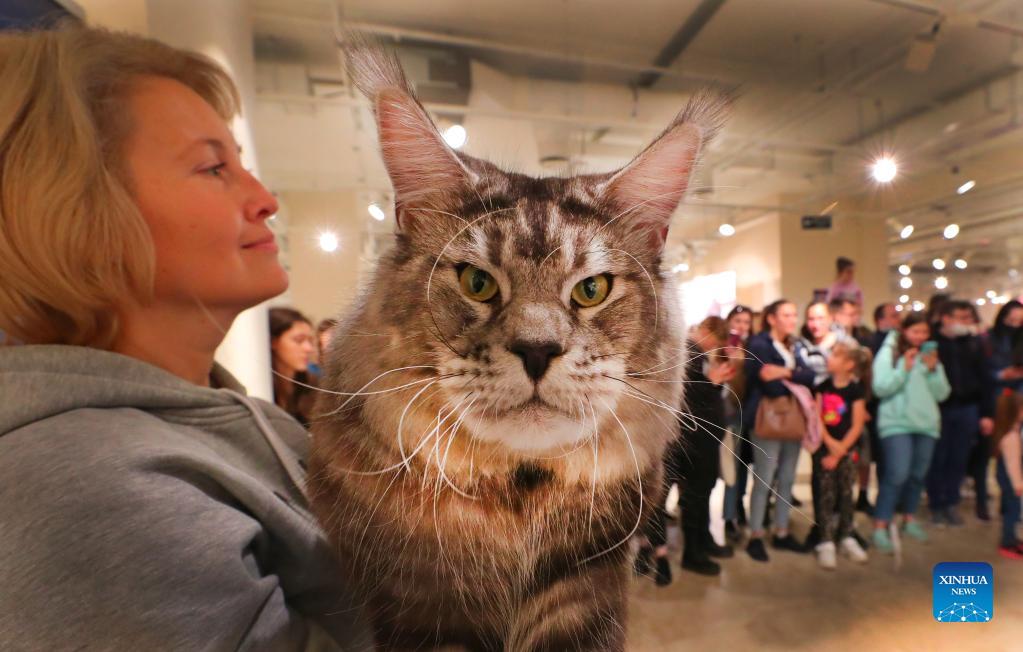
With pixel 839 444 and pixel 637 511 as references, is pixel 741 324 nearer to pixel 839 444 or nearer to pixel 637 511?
pixel 637 511

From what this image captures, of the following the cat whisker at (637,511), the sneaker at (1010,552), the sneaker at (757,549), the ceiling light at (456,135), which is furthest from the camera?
the sneaker at (757,549)

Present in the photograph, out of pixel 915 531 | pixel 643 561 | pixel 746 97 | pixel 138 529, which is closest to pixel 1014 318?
pixel 915 531

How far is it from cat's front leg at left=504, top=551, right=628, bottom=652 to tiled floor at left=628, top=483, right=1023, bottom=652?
329 millimetres

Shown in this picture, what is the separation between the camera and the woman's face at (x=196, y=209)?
0.53m

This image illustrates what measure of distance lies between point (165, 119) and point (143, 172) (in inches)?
2.9

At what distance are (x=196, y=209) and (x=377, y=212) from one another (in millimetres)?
191

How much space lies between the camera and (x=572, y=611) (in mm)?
511

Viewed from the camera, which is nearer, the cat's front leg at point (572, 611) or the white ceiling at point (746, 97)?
the cat's front leg at point (572, 611)

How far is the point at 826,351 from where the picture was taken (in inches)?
42.4

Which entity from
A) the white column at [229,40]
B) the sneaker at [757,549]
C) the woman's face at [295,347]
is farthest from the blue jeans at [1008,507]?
the white column at [229,40]

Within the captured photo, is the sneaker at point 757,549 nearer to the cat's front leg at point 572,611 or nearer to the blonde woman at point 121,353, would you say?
the cat's front leg at point 572,611

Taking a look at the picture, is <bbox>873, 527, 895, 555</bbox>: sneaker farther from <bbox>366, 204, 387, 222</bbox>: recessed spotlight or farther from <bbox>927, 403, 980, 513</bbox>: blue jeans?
<bbox>366, 204, 387, 222</bbox>: recessed spotlight

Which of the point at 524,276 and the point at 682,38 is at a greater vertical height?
the point at 682,38

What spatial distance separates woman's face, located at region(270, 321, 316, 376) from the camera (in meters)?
0.77
